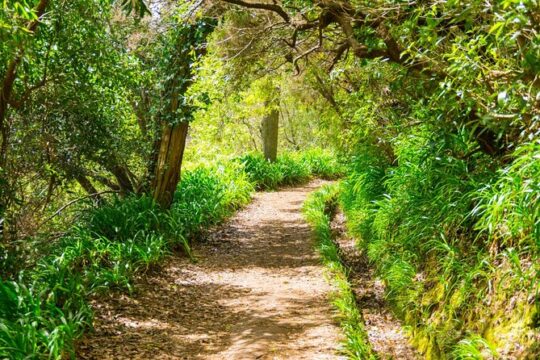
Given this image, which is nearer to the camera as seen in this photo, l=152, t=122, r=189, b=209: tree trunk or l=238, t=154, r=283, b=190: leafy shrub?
l=152, t=122, r=189, b=209: tree trunk

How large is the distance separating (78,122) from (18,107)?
159 centimetres

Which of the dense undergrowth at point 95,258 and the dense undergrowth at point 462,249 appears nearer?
the dense undergrowth at point 462,249

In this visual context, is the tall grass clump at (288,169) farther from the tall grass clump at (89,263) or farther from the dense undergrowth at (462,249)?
the dense undergrowth at (462,249)

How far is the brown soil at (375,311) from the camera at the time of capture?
17.6ft

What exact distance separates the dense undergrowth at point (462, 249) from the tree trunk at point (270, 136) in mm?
10628

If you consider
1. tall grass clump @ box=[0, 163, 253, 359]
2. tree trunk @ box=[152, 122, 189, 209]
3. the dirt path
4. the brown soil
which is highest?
tree trunk @ box=[152, 122, 189, 209]

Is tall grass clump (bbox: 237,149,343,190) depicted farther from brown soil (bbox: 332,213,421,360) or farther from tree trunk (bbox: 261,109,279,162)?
brown soil (bbox: 332,213,421,360)

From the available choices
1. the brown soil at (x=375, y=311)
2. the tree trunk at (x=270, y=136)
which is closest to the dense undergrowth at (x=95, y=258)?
the brown soil at (x=375, y=311)

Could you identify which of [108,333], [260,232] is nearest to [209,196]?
[260,232]

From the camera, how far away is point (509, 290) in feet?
13.3

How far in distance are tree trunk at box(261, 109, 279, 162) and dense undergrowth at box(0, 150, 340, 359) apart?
184 inches

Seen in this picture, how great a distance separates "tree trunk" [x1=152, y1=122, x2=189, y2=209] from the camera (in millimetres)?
8953

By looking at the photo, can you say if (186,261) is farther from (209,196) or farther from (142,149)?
(209,196)

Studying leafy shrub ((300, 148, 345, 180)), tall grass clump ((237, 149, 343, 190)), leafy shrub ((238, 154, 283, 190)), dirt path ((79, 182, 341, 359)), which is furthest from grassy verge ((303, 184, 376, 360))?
leafy shrub ((300, 148, 345, 180))
